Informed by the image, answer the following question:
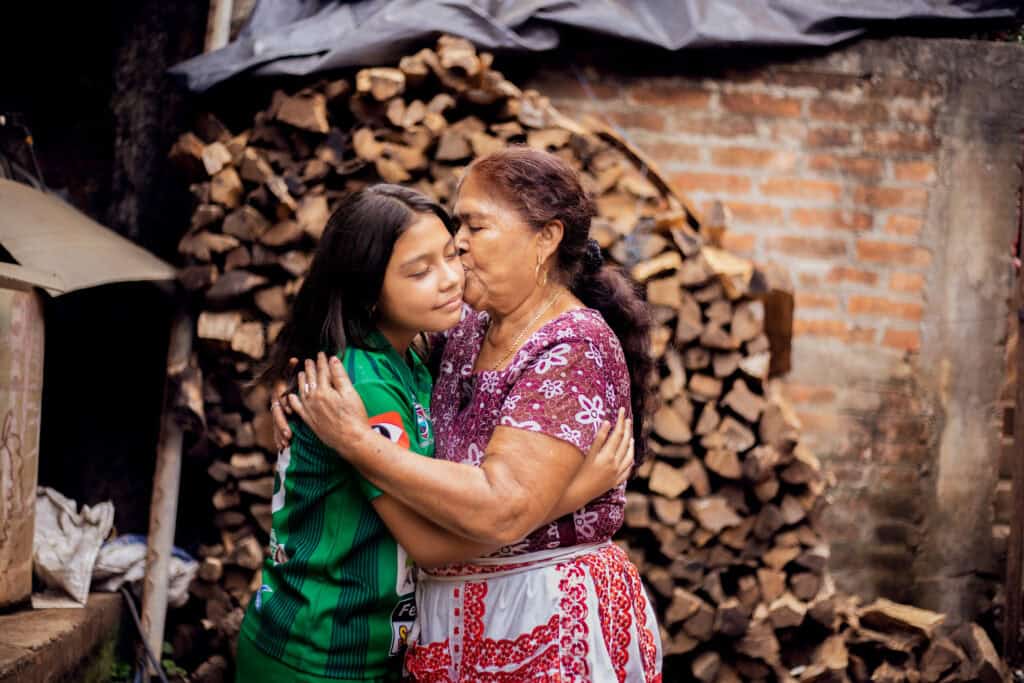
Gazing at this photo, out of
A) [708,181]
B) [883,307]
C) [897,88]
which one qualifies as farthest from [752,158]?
[883,307]

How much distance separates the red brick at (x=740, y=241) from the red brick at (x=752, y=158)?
0.31 meters

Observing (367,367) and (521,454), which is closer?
(521,454)

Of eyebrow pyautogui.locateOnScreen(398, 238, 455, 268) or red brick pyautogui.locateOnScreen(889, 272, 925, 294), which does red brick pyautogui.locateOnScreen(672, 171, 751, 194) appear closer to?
red brick pyautogui.locateOnScreen(889, 272, 925, 294)

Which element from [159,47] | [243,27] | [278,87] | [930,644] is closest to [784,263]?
[930,644]

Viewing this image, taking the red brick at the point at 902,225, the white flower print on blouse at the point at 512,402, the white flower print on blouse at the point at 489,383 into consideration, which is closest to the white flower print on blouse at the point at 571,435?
the white flower print on blouse at the point at 512,402

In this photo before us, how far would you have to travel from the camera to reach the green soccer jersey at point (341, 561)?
1.99 metres

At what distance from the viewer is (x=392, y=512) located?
1.91 metres

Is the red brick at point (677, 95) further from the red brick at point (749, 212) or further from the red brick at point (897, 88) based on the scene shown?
the red brick at point (897, 88)

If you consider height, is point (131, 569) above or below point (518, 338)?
below

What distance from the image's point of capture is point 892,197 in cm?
409

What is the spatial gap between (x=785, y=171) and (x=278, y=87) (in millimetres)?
2175

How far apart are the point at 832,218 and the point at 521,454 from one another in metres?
2.72

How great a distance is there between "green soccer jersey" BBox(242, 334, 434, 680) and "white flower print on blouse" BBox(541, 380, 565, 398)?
12.1 inches

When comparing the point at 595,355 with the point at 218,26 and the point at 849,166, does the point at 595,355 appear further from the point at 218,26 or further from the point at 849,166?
the point at 218,26
